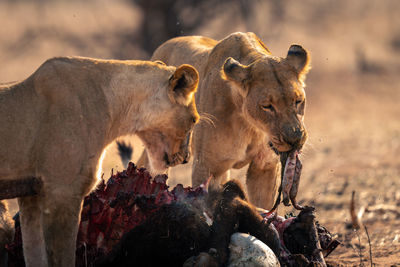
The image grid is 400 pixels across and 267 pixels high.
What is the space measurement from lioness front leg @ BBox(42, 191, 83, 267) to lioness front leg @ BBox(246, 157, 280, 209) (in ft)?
7.23

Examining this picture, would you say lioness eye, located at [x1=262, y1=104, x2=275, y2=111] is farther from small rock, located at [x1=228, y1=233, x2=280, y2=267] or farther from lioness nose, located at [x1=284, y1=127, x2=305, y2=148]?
small rock, located at [x1=228, y1=233, x2=280, y2=267]

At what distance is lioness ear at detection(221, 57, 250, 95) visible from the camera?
498cm

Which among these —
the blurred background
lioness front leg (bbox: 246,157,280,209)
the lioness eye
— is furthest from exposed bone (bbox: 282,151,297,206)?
the blurred background

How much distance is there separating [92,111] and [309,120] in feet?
33.4

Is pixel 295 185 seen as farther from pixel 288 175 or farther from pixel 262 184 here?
pixel 262 184

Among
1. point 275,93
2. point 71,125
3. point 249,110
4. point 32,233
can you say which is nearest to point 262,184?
point 249,110

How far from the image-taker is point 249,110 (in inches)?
196

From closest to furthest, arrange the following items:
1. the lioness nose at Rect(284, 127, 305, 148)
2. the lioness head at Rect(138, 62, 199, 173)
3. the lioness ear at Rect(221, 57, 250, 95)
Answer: the lioness head at Rect(138, 62, 199, 173) < the lioness nose at Rect(284, 127, 305, 148) < the lioness ear at Rect(221, 57, 250, 95)

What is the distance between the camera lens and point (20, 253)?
427 cm

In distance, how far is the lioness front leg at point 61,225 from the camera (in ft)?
12.2

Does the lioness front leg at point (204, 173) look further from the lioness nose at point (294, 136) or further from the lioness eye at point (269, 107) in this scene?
the lioness nose at point (294, 136)

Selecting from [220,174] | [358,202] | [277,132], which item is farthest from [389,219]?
[277,132]

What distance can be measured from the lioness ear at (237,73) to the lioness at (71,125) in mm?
754

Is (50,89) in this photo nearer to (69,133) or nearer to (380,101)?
(69,133)
